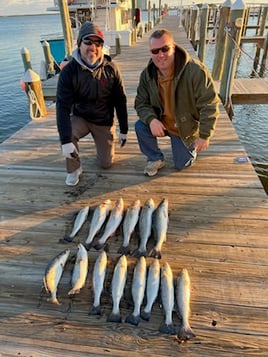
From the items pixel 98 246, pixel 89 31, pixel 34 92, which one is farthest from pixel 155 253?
pixel 34 92

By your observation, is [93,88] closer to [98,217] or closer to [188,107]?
[188,107]

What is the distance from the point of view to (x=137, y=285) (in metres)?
2.36

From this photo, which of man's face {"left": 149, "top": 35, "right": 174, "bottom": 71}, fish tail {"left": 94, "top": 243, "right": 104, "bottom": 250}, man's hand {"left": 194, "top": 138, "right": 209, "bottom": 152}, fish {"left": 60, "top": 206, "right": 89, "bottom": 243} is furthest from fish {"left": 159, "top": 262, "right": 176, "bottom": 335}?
man's face {"left": 149, "top": 35, "right": 174, "bottom": 71}

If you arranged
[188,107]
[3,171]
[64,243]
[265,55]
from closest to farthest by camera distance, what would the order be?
1. [64,243]
2. [188,107]
3. [3,171]
4. [265,55]

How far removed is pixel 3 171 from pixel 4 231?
133 centimetres

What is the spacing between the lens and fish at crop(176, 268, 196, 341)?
2.09m

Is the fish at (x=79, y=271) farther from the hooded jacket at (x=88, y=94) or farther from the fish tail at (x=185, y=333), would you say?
→ the hooded jacket at (x=88, y=94)

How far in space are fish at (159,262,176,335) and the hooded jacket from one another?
6.17ft

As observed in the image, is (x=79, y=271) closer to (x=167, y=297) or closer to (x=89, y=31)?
(x=167, y=297)

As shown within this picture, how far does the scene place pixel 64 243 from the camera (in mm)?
2898

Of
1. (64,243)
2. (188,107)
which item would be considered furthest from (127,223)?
(188,107)

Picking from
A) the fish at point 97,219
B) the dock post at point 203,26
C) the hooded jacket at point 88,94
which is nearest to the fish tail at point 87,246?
the fish at point 97,219

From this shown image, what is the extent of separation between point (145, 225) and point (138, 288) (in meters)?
0.73

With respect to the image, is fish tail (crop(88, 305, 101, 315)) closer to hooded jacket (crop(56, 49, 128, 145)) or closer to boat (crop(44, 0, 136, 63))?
hooded jacket (crop(56, 49, 128, 145))
